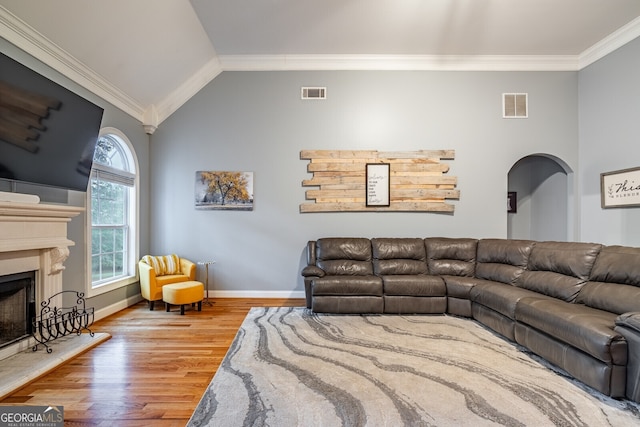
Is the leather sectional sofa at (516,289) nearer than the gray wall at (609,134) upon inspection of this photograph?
Yes

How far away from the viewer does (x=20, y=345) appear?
102 inches

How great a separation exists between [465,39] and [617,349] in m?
4.05

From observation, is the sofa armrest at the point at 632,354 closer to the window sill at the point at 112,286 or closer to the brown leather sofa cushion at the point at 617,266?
the brown leather sofa cushion at the point at 617,266

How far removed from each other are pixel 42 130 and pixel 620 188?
6.63 meters

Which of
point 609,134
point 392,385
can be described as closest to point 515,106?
Result: point 609,134

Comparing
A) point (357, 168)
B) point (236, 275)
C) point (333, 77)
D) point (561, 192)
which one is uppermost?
point (333, 77)

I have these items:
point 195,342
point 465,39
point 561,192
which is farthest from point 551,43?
point 195,342

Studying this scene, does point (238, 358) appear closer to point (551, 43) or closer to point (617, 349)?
point (617, 349)

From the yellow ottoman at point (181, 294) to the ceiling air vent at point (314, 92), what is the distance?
3285mm

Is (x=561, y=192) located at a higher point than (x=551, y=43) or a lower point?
lower

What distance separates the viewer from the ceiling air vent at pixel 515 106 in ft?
15.5

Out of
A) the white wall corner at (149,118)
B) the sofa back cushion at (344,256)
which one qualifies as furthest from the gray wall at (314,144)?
the sofa back cushion at (344,256)

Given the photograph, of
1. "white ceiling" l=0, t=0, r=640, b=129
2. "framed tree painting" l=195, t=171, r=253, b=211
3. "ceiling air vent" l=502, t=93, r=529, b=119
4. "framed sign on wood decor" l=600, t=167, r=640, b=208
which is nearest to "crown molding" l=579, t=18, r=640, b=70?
"white ceiling" l=0, t=0, r=640, b=129

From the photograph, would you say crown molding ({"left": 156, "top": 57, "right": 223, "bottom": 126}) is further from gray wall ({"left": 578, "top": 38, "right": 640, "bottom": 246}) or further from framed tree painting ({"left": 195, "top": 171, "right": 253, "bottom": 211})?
gray wall ({"left": 578, "top": 38, "right": 640, "bottom": 246})
